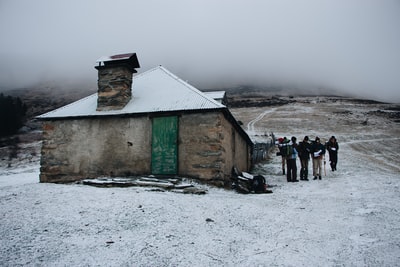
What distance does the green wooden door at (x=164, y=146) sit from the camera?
404 inches

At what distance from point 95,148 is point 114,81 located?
3.09 meters

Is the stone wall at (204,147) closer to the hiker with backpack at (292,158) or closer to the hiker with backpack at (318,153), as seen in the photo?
the hiker with backpack at (292,158)

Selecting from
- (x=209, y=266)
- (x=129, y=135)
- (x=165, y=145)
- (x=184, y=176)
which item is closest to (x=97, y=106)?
(x=129, y=135)

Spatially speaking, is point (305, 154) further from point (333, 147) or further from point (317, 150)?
point (333, 147)

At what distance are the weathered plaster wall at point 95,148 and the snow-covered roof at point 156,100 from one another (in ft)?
1.37

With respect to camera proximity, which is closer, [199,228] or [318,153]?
[199,228]

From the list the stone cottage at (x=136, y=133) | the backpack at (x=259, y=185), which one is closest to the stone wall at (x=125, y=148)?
the stone cottage at (x=136, y=133)

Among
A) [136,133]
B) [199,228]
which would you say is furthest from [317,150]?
[199,228]

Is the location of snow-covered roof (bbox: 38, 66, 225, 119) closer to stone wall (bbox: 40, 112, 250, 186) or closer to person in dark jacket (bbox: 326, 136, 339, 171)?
stone wall (bbox: 40, 112, 250, 186)

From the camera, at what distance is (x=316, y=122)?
4138 cm

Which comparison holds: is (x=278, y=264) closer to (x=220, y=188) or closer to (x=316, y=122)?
(x=220, y=188)

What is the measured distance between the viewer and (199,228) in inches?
216

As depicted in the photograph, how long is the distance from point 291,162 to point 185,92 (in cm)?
569

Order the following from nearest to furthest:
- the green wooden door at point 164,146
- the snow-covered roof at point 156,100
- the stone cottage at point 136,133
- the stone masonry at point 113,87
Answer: the stone cottage at point 136,133 → the green wooden door at point 164,146 → the snow-covered roof at point 156,100 → the stone masonry at point 113,87
